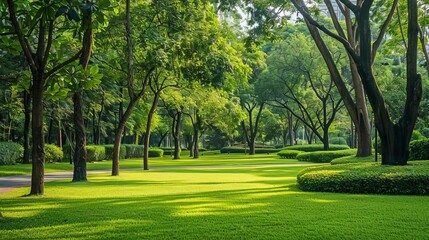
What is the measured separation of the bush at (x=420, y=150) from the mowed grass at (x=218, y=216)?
8.43m

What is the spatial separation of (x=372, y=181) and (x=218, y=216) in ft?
15.7

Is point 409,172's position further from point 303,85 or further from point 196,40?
point 303,85

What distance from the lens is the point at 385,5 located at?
1873cm

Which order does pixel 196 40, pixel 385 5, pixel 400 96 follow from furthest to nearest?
pixel 400 96
pixel 385 5
pixel 196 40

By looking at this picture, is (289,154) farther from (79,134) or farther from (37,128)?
(37,128)

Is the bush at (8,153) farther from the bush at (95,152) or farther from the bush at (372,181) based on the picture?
the bush at (372,181)

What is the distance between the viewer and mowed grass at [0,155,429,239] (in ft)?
19.8

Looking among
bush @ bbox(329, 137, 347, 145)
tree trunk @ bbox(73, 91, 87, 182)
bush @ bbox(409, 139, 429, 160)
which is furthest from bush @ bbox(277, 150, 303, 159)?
bush @ bbox(329, 137, 347, 145)

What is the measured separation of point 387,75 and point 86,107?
2310 centimetres

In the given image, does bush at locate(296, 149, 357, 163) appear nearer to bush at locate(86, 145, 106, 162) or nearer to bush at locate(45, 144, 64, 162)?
bush at locate(86, 145, 106, 162)

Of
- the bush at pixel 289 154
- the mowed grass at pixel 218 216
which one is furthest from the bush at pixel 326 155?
the mowed grass at pixel 218 216

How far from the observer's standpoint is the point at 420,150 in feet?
57.1

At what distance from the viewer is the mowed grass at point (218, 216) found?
604cm

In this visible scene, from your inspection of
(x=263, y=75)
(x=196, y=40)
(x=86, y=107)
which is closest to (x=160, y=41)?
(x=196, y=40)
